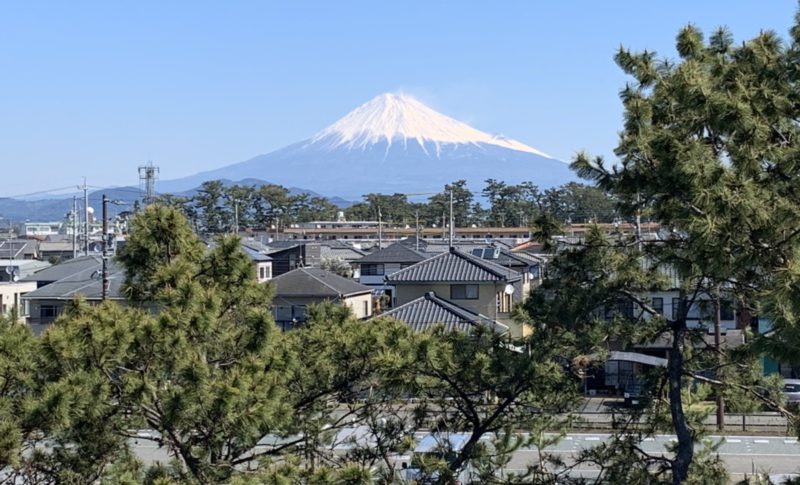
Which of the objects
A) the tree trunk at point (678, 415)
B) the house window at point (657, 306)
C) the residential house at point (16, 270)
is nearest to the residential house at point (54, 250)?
the residential house at point (16, 270)

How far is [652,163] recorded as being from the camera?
22.9 feet

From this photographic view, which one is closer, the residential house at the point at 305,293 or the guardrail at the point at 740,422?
the guardrail at the point at 740,422

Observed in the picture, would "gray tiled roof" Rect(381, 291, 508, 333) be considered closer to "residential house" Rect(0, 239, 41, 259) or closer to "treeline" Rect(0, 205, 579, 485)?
"treeline" Rect(0, 205, 579, 485)

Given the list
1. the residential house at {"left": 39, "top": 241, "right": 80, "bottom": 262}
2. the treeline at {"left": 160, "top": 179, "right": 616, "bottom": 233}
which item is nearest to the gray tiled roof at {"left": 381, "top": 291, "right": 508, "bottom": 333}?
the residential house at {"left": 39, "top": 241, "right": 80, "bottom": 262}

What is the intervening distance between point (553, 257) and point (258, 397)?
9.61 feet

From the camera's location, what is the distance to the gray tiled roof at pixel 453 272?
23453 millimetres

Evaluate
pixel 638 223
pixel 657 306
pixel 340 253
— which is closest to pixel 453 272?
pixel 657 306

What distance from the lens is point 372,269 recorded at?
3309 centimetres

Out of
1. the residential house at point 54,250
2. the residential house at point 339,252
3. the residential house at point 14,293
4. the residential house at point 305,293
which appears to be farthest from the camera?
the residential house at point 54,250

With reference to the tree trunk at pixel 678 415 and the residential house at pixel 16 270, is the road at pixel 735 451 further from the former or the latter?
the residential house at pixel 16 270

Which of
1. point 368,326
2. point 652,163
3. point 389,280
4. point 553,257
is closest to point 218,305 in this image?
point 368,326

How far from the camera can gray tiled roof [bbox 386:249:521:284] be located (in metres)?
23.5

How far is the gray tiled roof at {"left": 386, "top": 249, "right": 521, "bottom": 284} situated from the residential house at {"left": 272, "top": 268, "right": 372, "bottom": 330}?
5.68ft

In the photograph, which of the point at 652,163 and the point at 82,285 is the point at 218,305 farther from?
the point at 82,285
